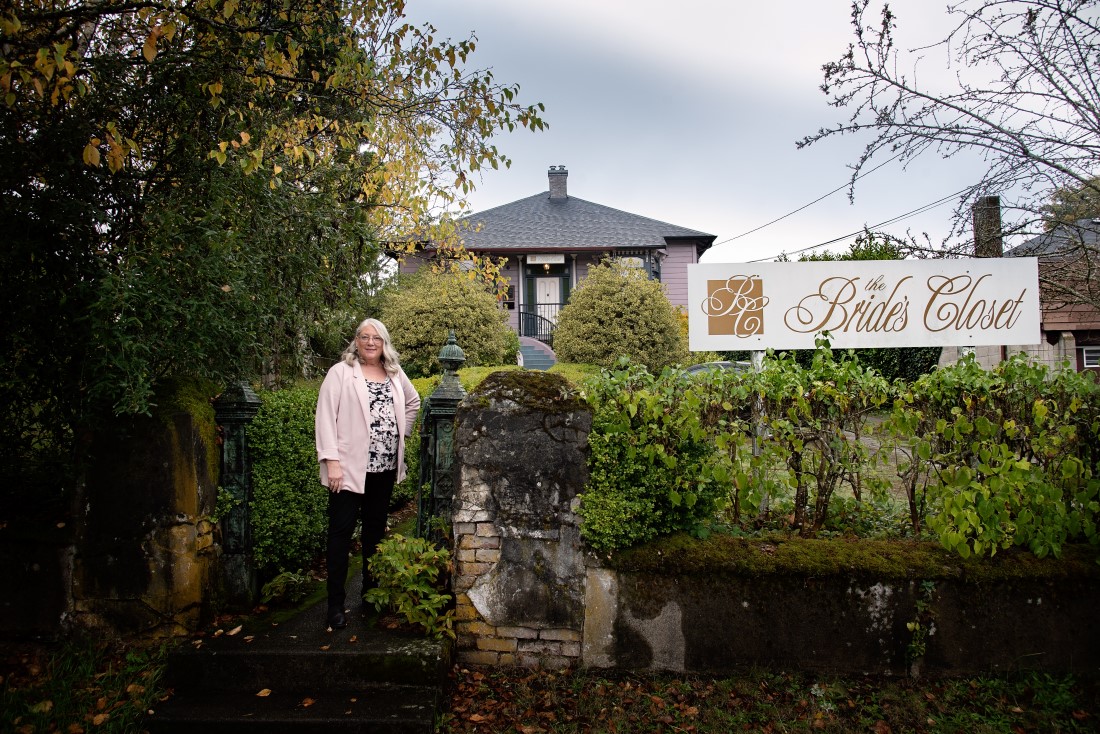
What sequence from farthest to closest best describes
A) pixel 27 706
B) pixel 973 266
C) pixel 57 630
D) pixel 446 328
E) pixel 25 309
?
pixel 446 328
pixel 973 266
pixel 57 630
pixel 25 309
pixel 27 706

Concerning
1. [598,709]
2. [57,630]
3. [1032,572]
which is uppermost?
[1032,572]

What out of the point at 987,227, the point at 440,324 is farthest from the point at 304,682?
the point at 440,324

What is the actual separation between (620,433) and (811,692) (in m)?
1.58

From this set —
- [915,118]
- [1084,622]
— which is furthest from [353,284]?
[1084,622]

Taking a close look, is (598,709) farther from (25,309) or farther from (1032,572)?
(25,309)

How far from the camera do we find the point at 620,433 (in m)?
3.35

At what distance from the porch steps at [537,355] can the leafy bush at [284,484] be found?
1261 centimetres

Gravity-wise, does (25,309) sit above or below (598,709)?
above

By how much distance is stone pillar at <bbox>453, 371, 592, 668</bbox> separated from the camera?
3371mm

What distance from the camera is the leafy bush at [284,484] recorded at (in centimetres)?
385

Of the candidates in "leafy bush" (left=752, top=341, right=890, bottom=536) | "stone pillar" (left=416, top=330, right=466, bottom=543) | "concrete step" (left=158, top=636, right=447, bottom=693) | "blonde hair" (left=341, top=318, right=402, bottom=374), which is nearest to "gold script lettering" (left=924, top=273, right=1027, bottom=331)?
"leafy bush" (left=752, top=341, right=890, bottom=536)

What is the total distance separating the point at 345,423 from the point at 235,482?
0.86 meters

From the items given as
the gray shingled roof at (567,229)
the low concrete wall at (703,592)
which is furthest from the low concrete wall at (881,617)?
the gray shingled roof at (567,229)

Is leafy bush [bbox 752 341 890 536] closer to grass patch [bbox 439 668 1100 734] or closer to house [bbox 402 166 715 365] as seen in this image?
grass patch [bbox 439 668 1100 734]
